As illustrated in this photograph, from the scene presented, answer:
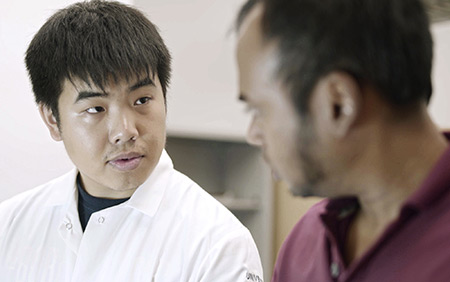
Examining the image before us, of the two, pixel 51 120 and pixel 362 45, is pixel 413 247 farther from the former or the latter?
pixel 51 120

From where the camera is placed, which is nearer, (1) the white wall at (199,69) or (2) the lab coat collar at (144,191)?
(2) the lab coat collar at (144,191)

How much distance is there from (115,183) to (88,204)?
20cm

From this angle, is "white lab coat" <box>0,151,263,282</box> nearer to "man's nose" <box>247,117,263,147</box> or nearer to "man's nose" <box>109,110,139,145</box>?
"man's nose" <box>109,110,139,145</box>

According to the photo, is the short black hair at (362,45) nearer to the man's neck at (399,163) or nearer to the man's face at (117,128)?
the man's neck at (399,163)

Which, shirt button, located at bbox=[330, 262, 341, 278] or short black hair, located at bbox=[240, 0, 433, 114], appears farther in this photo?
shirt button, located at bbox=[330, 262, 341, 278]

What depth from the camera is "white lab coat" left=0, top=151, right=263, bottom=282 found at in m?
1.33

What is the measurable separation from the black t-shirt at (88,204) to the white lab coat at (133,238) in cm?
2

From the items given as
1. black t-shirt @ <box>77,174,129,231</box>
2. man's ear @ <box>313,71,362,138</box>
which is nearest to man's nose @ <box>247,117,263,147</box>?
man's ear @ <box>313,71,362,138</box>

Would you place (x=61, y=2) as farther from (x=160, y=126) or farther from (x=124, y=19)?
(x=160, y=126)

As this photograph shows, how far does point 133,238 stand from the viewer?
144 centimetres

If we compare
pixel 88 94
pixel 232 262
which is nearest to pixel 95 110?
pixel 88 94

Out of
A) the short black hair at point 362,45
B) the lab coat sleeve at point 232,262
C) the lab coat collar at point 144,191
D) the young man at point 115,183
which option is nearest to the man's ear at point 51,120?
the young man at point 115,183

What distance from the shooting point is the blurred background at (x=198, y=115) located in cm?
176

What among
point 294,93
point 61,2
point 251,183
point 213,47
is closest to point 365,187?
point 294,93
